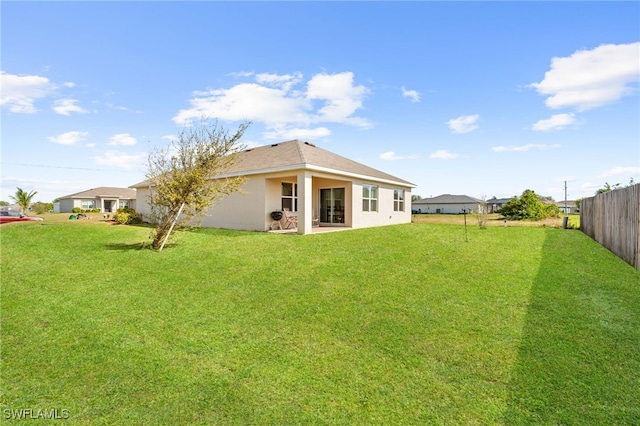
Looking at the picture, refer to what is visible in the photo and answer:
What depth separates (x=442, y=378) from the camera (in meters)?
3.46


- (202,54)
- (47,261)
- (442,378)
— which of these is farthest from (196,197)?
(442,378)

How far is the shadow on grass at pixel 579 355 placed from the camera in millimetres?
2938

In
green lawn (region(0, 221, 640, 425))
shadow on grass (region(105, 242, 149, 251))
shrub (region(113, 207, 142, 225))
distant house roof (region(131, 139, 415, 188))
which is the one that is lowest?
green lawn (region(0, 221, 640, 425))

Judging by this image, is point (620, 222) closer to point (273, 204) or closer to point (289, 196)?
point (273, 204)

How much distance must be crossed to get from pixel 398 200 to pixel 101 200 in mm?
43825

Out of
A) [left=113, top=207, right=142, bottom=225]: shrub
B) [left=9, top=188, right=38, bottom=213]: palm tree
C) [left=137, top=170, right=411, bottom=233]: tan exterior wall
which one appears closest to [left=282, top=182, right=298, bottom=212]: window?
[left=137, top=170, right=411, bottom=233]: tan exterior wall

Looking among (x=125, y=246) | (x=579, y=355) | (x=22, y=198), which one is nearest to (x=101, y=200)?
(x=22, y=198)

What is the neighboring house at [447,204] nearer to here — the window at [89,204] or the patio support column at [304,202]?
the patio support column at [304,202]

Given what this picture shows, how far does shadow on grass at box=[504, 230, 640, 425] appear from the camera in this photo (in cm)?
294

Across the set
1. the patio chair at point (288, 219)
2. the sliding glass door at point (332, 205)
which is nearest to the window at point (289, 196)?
the patio chair at point (288, 219)

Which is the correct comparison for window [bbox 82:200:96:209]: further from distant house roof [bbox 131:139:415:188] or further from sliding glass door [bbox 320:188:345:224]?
sliding glass door [bbox 320:188:345:224]

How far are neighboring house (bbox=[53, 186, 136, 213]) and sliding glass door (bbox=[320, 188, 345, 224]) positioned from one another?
37234 mm

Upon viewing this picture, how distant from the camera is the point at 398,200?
835 inches

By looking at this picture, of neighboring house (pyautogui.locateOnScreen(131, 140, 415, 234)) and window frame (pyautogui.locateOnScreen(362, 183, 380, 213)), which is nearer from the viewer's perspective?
neighboring house (pyautogui.locateOnScreen(131, 140, 415, 234))
